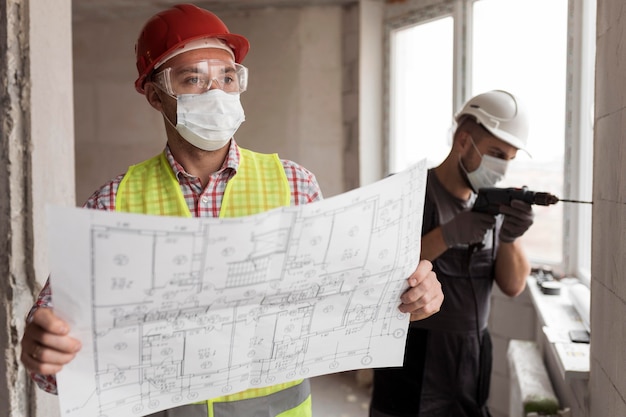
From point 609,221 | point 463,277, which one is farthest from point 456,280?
point 609,221

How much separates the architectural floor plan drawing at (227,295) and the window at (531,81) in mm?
1568

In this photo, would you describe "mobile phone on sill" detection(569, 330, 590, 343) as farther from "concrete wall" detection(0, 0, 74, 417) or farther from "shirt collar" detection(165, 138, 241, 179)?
"concrete wall" detection(0, 0, 74, 417)

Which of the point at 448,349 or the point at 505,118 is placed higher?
the point at 505,118

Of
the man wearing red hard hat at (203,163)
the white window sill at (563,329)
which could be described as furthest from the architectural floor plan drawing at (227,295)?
the white window sill at (563,329)

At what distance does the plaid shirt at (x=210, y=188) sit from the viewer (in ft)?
4.01

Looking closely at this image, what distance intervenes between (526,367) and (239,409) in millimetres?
1733

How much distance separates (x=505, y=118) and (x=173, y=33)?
121 centimetres

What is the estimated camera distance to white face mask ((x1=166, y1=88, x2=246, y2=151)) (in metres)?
1.29

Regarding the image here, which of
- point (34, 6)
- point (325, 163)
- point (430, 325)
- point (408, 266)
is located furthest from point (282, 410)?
point (325, 163)

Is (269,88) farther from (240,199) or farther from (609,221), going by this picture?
(609,221)

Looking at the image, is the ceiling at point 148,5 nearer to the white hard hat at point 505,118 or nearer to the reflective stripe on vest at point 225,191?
the white hard hat at point 505,118

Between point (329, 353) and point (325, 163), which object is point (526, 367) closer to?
point (329, 353)

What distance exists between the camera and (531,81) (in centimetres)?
312

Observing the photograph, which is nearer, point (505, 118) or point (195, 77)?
point (195, 77)
